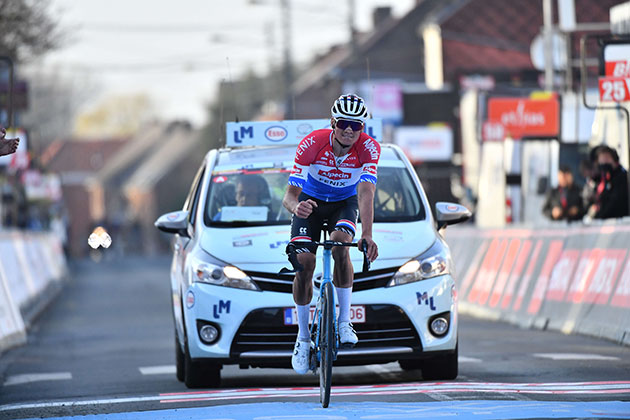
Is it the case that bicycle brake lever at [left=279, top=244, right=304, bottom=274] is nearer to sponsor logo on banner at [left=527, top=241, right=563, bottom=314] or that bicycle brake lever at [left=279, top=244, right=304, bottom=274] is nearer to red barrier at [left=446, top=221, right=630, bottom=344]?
red barrier at [left=446, top=221, right=630, bottom=344]

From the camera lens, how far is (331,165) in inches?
377

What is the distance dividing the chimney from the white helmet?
77.1 metres

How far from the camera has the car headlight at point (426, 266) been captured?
1093cm

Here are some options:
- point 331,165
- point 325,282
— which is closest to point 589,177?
point 331,165

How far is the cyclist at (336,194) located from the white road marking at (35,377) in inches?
155

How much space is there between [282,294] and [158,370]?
2.97 m

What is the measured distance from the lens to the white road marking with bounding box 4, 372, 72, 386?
512 inches

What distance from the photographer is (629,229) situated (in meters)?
15.3

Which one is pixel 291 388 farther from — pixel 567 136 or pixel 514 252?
pixel 567 136

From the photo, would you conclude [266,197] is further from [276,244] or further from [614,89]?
[614,89]

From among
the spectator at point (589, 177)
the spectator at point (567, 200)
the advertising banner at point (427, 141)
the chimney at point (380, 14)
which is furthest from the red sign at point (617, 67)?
the chimney at point (380, 14)

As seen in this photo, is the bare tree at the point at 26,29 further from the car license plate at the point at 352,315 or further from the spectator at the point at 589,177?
the car license plate at the point at 352,315

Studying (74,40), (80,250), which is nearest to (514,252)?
(74,40)

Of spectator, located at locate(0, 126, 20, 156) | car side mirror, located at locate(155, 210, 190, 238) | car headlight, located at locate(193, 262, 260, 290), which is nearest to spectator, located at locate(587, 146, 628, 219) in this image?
car side mirror, located at locate(155, 210, 190, 238)
